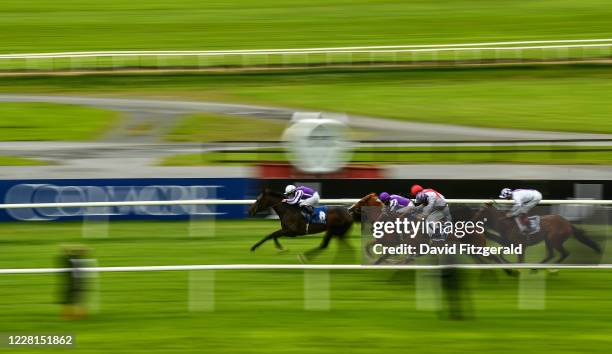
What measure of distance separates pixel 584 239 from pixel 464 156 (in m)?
8.52

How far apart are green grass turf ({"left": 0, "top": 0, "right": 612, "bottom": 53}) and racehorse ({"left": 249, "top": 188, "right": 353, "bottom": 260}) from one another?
15048mm

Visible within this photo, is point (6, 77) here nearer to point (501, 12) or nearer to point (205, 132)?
point (205, 132)

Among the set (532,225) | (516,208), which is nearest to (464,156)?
(516,208)

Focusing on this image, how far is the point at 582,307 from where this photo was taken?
884 centimetres

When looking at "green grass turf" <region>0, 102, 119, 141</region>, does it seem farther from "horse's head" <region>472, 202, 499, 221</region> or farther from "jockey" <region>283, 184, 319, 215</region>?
"horse's head" <region>472, 202, 499, 221</region>

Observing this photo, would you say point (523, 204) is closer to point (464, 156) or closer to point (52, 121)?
point (464, 156)

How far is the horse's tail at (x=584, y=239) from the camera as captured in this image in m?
8.61

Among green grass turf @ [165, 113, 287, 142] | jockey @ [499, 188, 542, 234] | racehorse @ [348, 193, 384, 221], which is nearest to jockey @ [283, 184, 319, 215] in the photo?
racehorse @ [348, 193, 384, 221]

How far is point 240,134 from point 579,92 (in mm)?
7187

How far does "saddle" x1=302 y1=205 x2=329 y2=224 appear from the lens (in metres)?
11.0

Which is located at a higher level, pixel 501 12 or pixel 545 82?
pixel 501 12

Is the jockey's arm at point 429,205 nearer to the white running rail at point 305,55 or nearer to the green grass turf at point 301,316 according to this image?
the green grass turf at point 301,316

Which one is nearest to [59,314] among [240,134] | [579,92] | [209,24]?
[240,134]

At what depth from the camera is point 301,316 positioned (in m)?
8.49
